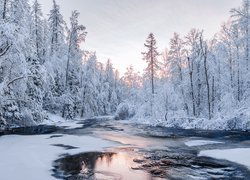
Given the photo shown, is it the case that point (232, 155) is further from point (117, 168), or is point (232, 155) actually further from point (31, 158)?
point (31, 158)

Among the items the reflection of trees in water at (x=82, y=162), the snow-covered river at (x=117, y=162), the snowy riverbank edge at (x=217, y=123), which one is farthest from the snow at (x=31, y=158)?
the snowy riverbank edge at (x=217, y=123)

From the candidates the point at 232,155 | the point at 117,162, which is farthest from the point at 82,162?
the point at 232,155

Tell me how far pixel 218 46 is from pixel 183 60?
5.61m

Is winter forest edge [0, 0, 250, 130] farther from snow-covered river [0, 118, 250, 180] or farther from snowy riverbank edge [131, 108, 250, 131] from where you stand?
snow-covered river [0, 118, 250, 180]

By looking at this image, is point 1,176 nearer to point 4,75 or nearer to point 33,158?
point 33,158

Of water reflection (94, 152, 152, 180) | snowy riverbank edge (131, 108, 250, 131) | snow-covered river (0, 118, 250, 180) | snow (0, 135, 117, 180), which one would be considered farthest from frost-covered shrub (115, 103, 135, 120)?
water reflection (94, 152, 152, 180)

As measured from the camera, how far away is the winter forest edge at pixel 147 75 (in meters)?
27.1

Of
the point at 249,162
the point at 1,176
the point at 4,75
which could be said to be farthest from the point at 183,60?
the point at 1,176

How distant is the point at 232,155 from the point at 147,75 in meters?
38.0

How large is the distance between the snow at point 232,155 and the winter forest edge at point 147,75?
14370 mm

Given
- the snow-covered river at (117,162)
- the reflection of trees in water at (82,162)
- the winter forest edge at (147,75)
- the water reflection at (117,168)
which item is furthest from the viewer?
the winter forest edge at (147,75)

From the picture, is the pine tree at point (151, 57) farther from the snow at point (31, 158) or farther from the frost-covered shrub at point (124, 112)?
the snow at point (31, 158)

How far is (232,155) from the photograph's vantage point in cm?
1536

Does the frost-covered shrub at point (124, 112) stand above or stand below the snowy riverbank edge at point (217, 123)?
above
